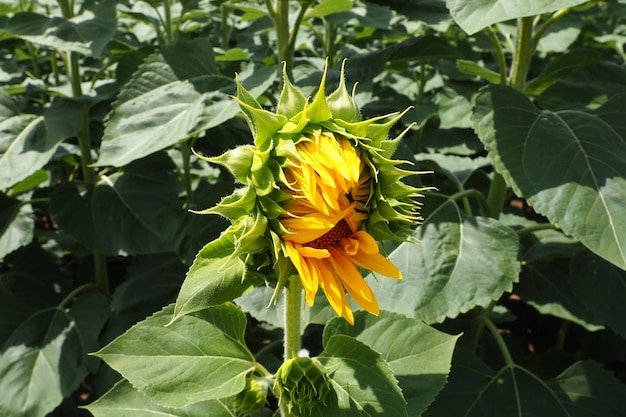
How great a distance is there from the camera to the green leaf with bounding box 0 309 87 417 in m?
2.19

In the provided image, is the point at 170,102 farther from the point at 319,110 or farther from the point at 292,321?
the point at 319,110

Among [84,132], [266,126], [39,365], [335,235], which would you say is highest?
[266,126]

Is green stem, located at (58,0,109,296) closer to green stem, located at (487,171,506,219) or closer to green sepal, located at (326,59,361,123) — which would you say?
green stem, located at (487,171,506,219)

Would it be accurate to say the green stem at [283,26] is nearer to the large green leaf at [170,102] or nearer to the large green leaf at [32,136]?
the large green leaf at [170,102]

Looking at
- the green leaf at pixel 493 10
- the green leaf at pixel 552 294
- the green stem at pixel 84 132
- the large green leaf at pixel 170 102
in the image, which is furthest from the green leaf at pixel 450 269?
the green stem at pixel 84 132

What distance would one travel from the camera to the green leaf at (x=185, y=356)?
1.22m

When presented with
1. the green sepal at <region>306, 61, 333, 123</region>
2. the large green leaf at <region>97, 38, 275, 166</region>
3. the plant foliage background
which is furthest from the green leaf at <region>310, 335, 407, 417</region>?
the large green leaf at <region>97, 38, 275, 166</region>

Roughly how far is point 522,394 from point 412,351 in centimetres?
81

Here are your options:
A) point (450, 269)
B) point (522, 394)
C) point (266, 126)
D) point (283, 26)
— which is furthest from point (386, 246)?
point (266, 126)

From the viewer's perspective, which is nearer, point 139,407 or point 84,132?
point 139,407

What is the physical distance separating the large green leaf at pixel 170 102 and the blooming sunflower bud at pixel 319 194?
952 millimetres

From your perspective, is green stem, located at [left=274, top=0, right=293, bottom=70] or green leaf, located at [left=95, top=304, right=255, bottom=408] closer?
green leaf, located at [left=95, top=304, right=255, bottom=408]

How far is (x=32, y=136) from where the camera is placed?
8.01 feet

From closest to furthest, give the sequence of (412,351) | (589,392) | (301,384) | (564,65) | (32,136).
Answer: (301,384)
(412,351)
(589,392)
(564,65)
(32,136)
